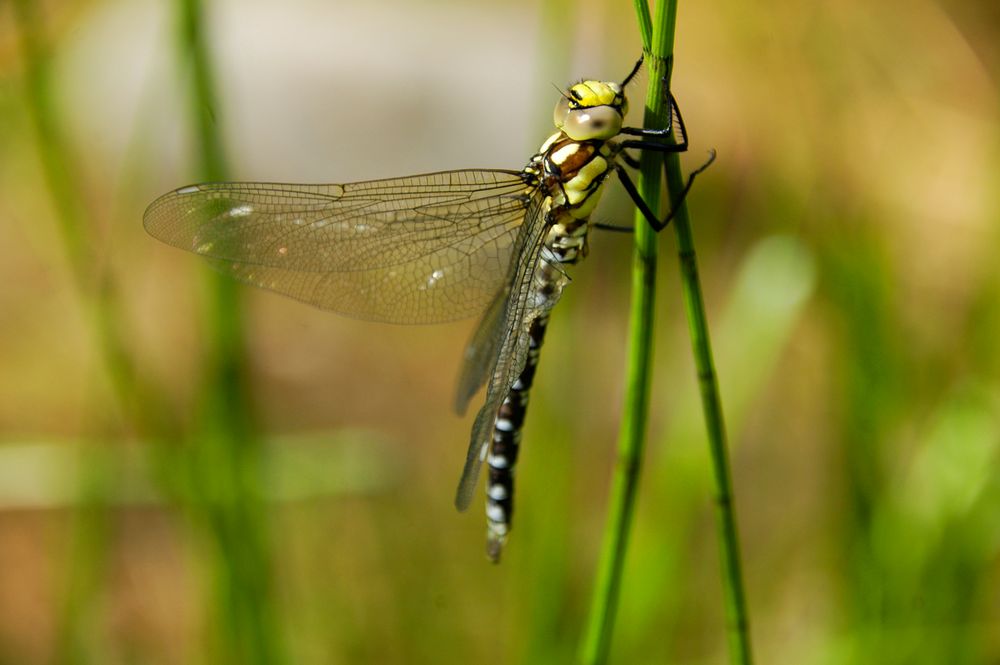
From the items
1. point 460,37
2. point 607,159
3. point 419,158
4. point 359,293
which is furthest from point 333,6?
point 607,159

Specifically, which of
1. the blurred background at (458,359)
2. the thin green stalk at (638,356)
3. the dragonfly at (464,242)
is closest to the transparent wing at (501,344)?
the dragonfly at (464,242)

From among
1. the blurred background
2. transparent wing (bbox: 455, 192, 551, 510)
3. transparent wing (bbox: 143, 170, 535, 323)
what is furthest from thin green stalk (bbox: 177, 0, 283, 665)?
transparent wing (bbox: 455, 192, 551, 510)

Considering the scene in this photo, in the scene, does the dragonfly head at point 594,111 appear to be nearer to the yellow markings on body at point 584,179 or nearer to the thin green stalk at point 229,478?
the yellow markings on body at point 584,179

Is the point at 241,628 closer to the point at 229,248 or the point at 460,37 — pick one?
the point at 229,248

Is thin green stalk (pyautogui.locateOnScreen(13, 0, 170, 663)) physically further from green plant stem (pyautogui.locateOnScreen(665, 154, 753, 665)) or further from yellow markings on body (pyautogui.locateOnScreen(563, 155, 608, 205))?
green plant stem (pyautogui.locateOnScreen(665, 154, 753, 665))

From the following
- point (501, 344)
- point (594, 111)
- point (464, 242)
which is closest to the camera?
point (594, 111)

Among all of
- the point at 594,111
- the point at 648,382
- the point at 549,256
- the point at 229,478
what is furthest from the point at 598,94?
the point at 229,478

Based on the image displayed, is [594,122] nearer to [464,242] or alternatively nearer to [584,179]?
[584,179]
